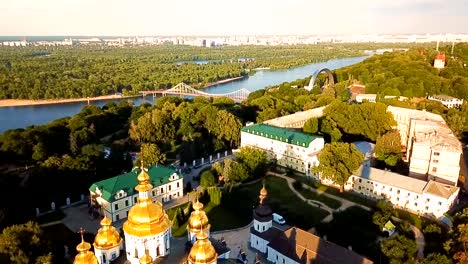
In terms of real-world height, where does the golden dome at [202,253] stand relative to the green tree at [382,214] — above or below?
above

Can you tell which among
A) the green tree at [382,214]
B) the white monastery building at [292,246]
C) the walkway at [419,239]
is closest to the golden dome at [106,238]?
the white monastery building at [292,246]

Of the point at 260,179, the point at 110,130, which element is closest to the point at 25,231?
the point at 260,179

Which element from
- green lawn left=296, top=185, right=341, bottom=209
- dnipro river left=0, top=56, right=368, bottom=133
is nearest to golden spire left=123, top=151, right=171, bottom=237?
green lawn left=296, top=185, right=341, bottom=209

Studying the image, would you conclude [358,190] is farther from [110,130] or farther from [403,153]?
[110,130]

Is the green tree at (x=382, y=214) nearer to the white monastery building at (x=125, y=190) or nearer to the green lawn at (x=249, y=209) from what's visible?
the green lawn at (x=249, y=209)

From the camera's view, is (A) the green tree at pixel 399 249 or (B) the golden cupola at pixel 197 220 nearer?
(B) the golden cupola at pixel 197 220

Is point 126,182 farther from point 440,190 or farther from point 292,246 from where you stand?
point 440,190

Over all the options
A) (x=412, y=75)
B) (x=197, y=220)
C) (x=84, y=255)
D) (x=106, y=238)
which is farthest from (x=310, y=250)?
(x=412, y=75)

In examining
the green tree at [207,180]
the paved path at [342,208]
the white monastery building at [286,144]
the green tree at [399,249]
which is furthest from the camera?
the white monastery building at [286,144]
